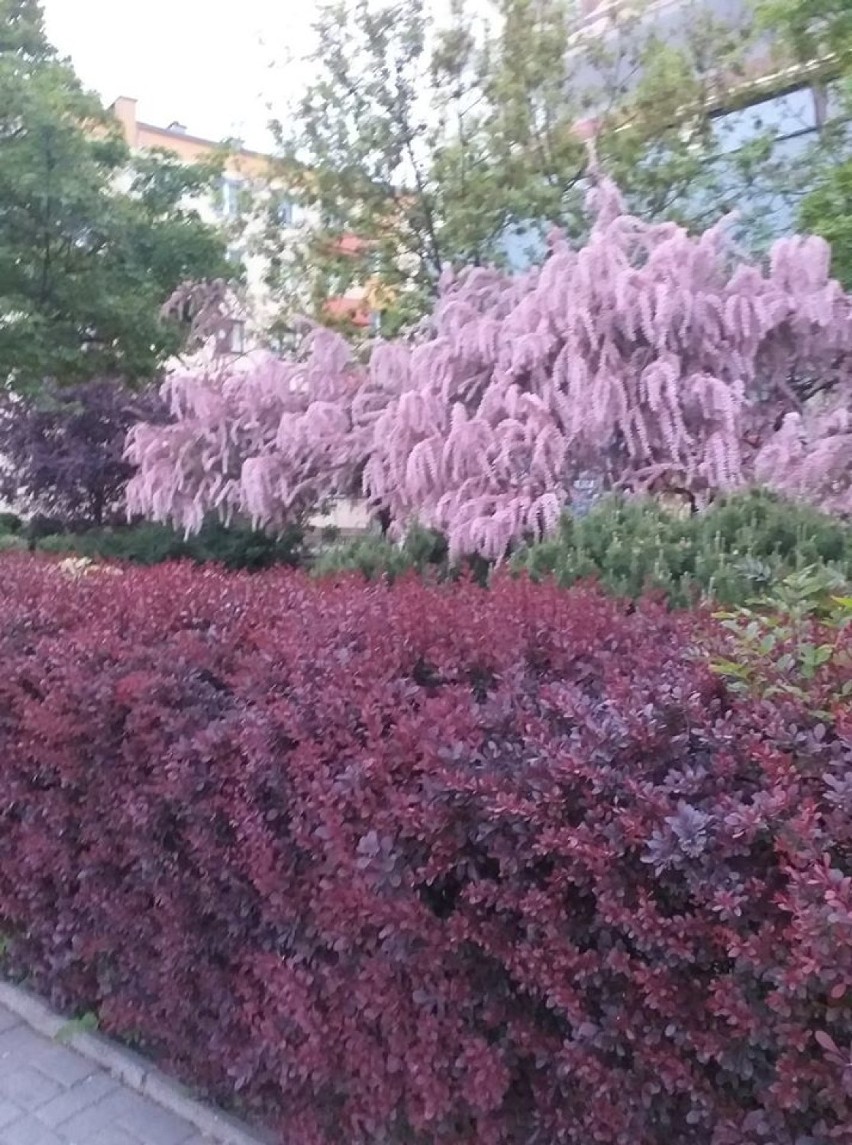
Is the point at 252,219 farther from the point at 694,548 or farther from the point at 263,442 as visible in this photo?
the point at 694,548

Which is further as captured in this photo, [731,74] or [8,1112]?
[731,74]

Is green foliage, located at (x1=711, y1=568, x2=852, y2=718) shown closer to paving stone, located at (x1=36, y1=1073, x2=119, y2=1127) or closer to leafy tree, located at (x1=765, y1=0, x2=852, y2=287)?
paving stone, located at (x1=36, y1=1073, x2=119, y2=1127)

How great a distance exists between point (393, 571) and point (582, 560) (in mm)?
1540

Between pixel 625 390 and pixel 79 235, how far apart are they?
294 inches

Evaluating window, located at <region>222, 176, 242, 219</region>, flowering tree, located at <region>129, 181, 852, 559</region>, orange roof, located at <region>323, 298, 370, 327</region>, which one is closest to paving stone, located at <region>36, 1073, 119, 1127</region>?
flowering tree, located at <region>129, 181, 852, 559</region>

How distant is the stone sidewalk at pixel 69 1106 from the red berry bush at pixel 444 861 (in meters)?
0.15

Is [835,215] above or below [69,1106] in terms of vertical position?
above

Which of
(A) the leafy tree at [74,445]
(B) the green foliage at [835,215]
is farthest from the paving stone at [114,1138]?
(A) the leafy tree at [74,445]

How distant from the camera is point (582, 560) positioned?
15.3ft

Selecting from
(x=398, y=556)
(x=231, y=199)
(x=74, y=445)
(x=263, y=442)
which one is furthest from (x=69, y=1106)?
(x=231, y=199)

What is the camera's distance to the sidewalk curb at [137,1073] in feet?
10.3

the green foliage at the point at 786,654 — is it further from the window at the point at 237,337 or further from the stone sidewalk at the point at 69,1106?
the window at the point at 237,337

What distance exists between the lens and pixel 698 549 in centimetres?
458

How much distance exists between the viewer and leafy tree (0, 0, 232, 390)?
1032 centimetres
